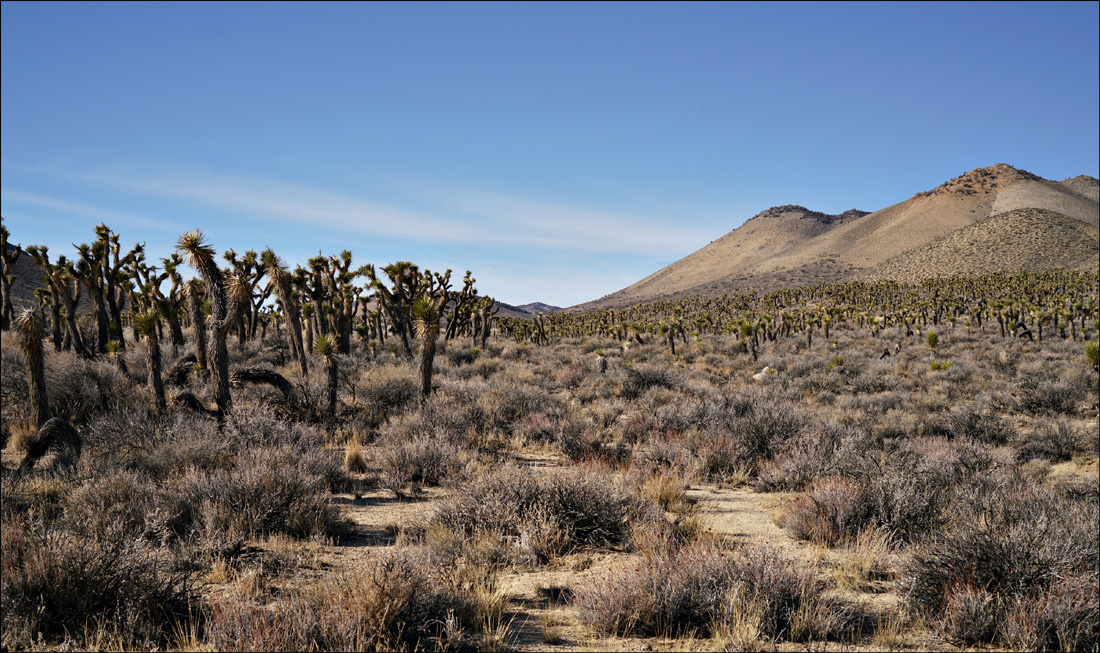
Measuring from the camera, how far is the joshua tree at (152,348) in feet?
39.2

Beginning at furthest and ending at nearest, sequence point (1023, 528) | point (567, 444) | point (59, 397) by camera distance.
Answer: point (59, 397) → point (567, 444) → point (1023, 528)

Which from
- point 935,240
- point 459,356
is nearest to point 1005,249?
point 935,240

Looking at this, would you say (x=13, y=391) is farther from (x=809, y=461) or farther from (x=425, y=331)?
(x=809, y=461)

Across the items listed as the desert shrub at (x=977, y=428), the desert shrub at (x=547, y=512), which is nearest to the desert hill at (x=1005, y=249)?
the desert shrub at (x=977, y=428)

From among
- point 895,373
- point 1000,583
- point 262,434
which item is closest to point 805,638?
point 1000,583

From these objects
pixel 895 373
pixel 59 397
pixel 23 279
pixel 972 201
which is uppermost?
pixel 972 201

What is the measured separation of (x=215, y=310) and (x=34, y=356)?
131 inches

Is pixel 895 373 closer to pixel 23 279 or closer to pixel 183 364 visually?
pixel 183 364

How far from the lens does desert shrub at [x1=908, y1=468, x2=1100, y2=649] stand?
3.86 meters

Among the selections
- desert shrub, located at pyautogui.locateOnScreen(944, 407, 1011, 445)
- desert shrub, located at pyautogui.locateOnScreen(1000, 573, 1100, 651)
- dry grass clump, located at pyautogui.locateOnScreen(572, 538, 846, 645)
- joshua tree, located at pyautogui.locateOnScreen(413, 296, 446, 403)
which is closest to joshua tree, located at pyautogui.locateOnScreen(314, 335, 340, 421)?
joshua tree, located at pyautogui.locateOnScreen(413, 296, 446, 403)

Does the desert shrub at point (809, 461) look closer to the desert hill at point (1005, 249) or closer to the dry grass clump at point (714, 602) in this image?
the dry grass clump at point (714, 602)

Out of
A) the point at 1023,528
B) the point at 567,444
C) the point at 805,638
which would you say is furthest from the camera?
the point at 567,444

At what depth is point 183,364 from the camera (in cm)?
1417

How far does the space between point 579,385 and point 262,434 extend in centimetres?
1308
